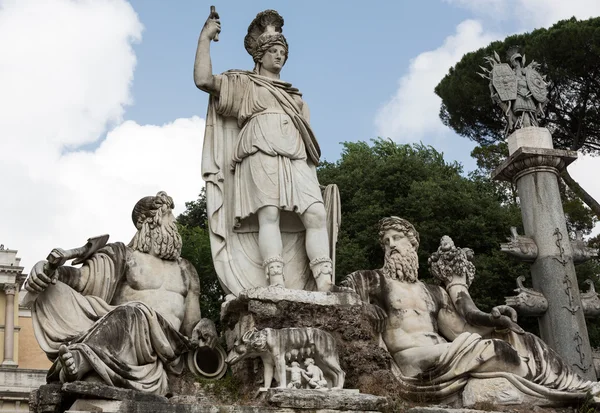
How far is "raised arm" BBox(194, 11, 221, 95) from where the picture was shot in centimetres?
908

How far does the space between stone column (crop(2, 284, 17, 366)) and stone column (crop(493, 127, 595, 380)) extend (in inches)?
948

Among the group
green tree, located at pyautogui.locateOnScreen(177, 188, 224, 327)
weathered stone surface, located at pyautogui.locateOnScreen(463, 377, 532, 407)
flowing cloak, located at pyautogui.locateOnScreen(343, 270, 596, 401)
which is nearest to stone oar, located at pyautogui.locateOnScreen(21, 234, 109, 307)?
flowing cloak, located at pyautogui.locateOnScreen(343, 270, 596, 401)

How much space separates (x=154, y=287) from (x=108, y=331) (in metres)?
1.13

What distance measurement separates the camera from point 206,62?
9.12 m

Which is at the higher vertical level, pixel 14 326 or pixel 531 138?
pixel 14 326

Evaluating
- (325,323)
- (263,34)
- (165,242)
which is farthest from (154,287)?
(263,34)

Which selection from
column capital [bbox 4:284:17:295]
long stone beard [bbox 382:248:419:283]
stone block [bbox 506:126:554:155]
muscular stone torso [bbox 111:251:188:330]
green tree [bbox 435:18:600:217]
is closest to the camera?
muscular stone torso [bbox 111:251:188:330]

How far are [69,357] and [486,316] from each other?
3.90 meters

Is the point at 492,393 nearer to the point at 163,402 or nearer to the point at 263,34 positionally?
the point at 163,402

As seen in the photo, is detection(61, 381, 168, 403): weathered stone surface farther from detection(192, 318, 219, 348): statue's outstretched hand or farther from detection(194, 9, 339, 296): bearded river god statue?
detection(194, 9, 339, 296): bearded river god statue

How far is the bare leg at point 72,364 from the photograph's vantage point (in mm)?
6805

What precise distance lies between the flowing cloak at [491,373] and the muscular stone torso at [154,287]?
6.80ft

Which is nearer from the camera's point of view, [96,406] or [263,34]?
[96,406]

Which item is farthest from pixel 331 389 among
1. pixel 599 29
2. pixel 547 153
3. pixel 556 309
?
pixel 599 29
